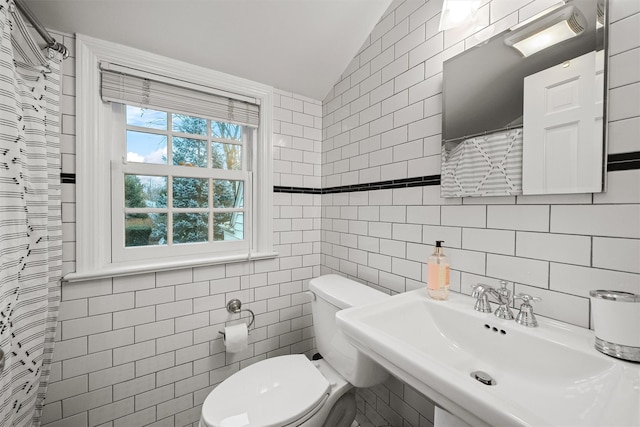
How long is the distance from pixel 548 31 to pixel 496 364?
1.06 meters

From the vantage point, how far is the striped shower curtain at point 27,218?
82 cm

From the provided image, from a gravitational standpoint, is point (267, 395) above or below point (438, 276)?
below

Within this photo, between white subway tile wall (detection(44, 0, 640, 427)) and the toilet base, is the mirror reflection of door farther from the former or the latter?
the toilet base

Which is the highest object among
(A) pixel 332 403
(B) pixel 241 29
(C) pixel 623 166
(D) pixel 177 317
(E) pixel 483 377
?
(B) pixel 241 29

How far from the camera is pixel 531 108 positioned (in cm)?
85

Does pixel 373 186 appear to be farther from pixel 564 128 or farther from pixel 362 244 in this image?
pixel 564 128

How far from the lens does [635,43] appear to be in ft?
2.21

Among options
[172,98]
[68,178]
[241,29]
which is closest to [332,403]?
[68,178]

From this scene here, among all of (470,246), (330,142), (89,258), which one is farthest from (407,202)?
(89,258)

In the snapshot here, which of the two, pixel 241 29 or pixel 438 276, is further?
pixel 241 29

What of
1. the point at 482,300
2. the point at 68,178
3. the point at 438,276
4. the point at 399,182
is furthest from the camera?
the point at 399,182

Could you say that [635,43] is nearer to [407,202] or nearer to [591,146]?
[591,146]

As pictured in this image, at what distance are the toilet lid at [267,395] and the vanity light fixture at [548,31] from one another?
153 centimetres

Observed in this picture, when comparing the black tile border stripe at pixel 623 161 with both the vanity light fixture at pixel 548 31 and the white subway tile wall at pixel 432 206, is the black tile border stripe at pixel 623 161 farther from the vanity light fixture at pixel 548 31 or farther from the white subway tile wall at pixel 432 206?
the vanity light fixture at pixel 548 31
